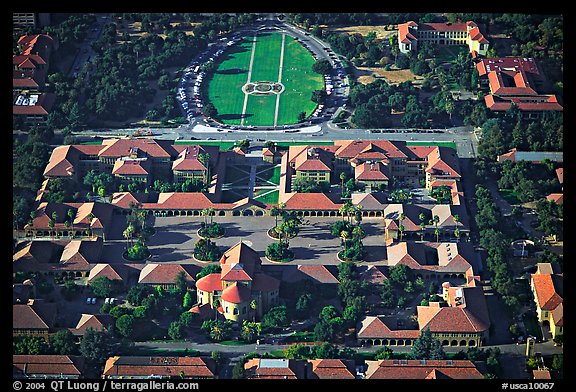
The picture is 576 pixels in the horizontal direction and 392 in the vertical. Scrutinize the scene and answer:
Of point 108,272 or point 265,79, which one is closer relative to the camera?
point 108,272

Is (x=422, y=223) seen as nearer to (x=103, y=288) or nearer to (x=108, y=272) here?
(x=108, y=272)

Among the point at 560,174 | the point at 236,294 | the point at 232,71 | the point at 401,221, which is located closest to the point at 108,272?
the point at 236,294

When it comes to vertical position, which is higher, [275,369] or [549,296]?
[549,296]

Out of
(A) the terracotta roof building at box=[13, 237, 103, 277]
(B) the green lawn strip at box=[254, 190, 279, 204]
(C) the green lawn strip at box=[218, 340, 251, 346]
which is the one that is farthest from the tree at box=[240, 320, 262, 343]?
(B) the green lawn strip at box=[254, 190, 279, 204]

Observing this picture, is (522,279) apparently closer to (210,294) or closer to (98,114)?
(210,294)

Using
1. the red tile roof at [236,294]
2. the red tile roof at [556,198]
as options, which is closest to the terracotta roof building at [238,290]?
the red tile roof at [236,294]

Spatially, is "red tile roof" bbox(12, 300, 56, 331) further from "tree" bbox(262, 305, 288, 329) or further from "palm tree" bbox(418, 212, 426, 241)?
"palm tree" bbox(418, 212, 426, 241)
